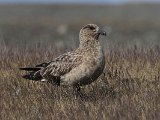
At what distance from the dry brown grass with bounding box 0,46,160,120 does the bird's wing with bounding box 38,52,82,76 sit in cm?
21

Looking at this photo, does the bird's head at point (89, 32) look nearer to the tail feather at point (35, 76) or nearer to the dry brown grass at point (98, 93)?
the dry brown grass at point (98, 93)

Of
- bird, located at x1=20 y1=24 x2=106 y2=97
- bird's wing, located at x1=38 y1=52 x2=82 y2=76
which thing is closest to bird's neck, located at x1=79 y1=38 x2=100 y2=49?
bird, located at x1=20 y1=24 x2=106 y2=97

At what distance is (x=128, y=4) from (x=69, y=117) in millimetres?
57985

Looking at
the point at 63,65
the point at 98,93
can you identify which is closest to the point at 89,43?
the point at 63,65

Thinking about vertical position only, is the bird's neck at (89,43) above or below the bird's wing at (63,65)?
above

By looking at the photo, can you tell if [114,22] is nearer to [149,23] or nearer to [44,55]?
[149,23]

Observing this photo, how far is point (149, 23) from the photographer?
3781 cm

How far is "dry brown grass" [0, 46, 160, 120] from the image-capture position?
8055mm

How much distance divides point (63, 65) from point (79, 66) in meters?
0.34

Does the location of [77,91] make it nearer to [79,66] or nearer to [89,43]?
[79,66]

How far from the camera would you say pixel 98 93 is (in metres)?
9.20

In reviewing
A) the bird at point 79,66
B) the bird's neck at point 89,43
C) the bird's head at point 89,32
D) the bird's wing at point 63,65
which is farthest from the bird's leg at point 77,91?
the bird's head at point 89,32

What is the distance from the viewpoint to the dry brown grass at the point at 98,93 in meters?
8.05

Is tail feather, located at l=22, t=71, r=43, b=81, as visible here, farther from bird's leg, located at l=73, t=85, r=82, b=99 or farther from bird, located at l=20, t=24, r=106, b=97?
bird's leg, located at l=73, t=85, r=82, b=99
